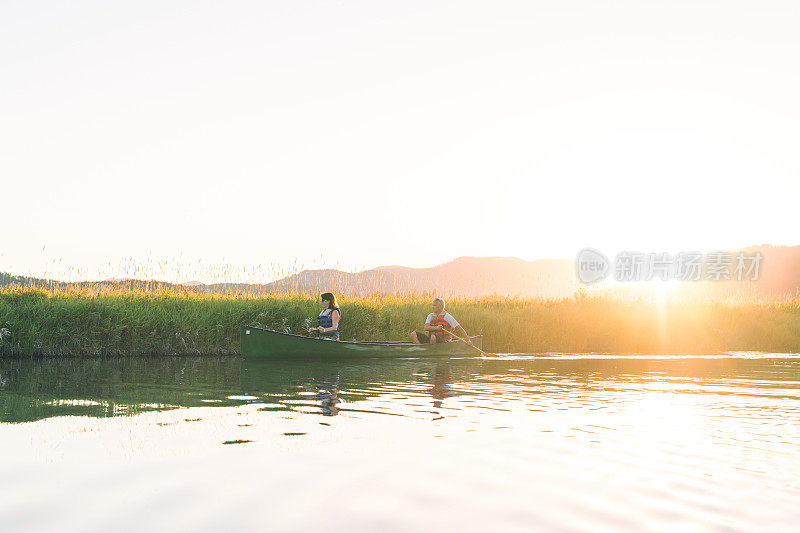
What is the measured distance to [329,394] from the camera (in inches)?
436

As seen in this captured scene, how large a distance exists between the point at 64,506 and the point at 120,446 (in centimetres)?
205

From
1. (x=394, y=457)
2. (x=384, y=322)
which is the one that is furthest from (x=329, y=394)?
(x=384, y=322)

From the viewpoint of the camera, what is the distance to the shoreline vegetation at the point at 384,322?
754 inches

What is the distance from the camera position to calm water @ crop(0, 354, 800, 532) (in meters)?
4.49

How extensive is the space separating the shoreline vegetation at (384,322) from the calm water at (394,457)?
705cm

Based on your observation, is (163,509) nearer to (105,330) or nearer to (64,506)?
(64,506)

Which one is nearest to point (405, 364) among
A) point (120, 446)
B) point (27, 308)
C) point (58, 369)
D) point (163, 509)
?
point (58, 369)

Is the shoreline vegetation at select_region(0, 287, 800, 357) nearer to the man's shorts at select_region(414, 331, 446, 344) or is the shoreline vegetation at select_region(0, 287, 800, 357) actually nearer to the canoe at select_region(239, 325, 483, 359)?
the man's shorts at select_region(414, 331, 446, 344)

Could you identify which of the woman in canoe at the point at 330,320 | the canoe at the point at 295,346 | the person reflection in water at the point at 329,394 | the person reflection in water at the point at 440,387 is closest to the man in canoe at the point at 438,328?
the canoe at the point at 295,346

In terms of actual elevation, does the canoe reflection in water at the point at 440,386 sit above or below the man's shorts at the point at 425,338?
below

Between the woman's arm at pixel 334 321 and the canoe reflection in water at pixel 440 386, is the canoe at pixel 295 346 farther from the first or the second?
the canoe reflection in water at pixel 440 386

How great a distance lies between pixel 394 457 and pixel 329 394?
4.92 m

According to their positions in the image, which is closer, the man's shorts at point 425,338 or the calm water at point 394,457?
the calm water at point 394,457

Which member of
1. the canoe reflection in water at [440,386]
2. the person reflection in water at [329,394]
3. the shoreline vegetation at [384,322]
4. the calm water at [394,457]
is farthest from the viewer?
the shoreline vegetation at [384,322]
